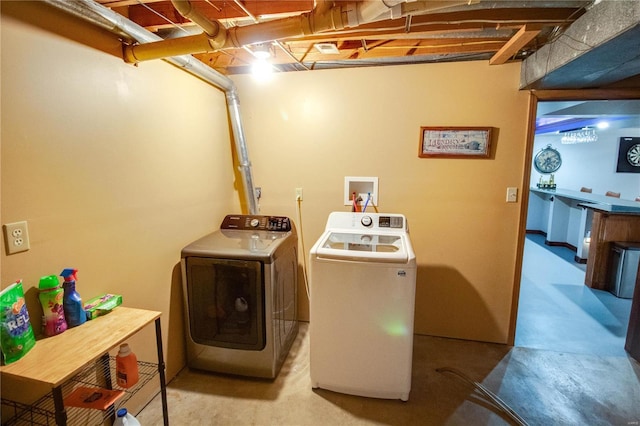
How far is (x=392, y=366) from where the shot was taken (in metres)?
1.81

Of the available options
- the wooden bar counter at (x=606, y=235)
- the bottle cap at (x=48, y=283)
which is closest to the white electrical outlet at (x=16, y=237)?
the bottle cap at (x=48, y=283)

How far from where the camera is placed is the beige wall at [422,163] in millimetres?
2291

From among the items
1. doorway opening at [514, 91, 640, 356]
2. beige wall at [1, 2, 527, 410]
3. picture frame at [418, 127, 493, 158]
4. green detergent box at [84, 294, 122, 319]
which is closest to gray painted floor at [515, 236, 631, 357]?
doorway opening at [514, 91, 640, 356]

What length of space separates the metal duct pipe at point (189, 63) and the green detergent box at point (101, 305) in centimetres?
123

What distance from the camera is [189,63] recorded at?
1938 millimetres

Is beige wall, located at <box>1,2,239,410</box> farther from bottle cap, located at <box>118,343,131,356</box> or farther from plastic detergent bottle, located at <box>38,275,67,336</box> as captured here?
bottle cap, located at <box>118,343,131,356</box>

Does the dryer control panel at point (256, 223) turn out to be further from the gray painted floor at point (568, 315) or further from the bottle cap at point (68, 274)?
the gray painted floor at point (568, 315)

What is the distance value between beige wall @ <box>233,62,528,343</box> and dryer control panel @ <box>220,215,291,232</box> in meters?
0.28

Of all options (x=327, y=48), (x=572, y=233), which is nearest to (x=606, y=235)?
(x=572, y=233)

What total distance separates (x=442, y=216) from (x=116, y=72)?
7.62ft

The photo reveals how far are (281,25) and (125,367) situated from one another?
1.76 meters

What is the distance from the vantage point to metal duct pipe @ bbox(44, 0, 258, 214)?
131 cm

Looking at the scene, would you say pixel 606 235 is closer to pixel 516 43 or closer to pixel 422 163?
pixel 422 163

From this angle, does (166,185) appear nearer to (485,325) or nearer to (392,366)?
(392,366)
